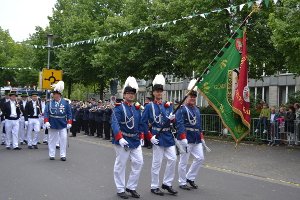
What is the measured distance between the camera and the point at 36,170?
959 centimetres

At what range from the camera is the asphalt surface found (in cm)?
737

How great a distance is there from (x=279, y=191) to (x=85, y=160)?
5.73 metres

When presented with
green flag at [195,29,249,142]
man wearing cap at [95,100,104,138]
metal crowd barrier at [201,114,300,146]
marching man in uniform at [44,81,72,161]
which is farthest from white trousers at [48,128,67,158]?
metal crowd barrier at [201,114,300,146]

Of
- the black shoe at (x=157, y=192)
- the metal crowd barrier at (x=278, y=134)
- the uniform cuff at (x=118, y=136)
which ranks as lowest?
the black shoe at (x=157, y=192)

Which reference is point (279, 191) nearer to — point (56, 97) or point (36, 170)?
point (36, 170)

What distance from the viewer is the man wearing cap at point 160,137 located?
24.3ft

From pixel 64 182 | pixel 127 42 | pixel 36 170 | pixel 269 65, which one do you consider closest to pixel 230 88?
pixel 64 182

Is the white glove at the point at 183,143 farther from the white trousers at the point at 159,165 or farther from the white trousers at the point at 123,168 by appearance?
the white trousers at the point at 123,168

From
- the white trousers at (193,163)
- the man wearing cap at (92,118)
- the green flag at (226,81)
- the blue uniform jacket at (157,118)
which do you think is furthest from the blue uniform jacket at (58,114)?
the man wearing cap at (92,118)

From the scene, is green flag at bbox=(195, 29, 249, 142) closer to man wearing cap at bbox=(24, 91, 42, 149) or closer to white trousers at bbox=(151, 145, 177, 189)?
white trousers at bbox=(151, 145, 177, 189)

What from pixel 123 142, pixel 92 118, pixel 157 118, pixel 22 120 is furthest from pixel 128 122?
pixel 92 118

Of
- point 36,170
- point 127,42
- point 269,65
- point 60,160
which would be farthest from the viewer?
point 127,42

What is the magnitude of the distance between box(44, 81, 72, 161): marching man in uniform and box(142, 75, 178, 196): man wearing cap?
4.72m

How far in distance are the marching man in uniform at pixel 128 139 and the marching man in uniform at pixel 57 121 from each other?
4.73m
